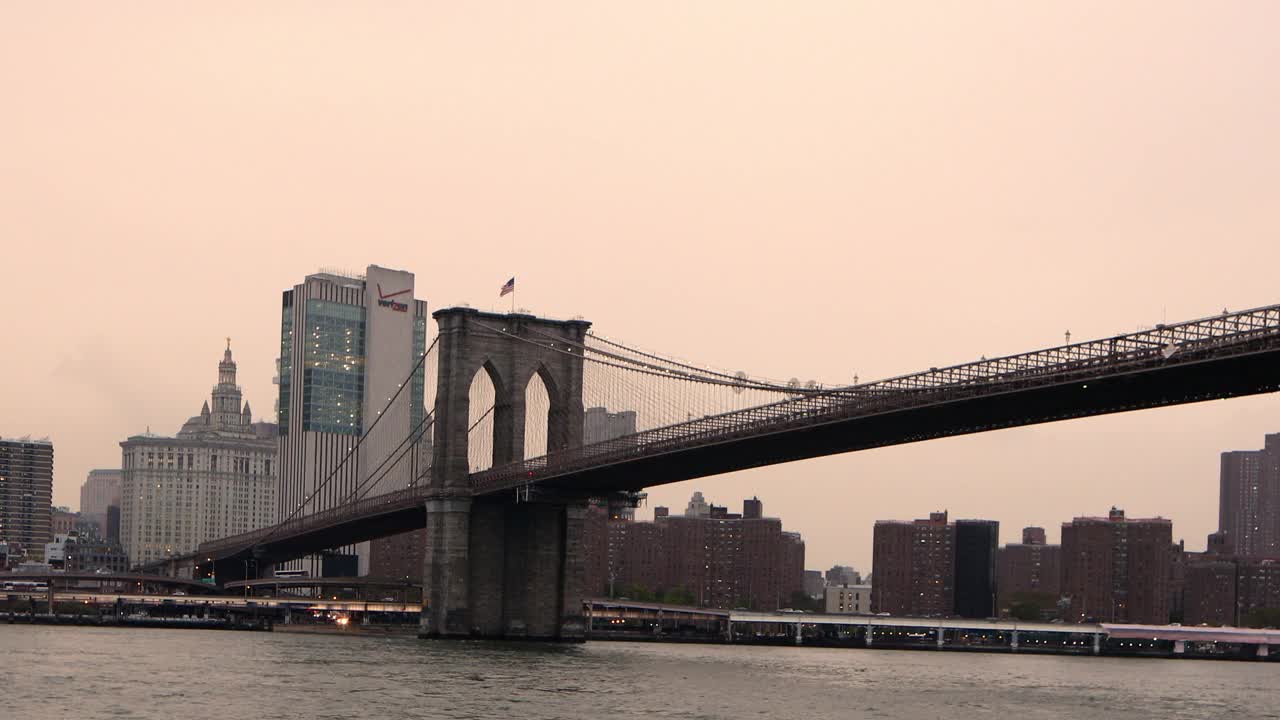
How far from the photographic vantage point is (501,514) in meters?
82.8

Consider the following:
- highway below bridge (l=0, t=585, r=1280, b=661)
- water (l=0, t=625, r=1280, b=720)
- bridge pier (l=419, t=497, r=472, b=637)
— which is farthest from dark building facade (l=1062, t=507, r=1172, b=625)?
bridge pier (l=419, t=497, r=472, b=637)

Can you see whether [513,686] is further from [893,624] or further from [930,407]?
[893,624]

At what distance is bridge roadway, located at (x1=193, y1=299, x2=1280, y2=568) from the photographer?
48.7m

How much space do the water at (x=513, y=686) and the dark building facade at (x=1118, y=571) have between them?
105431 millimetres

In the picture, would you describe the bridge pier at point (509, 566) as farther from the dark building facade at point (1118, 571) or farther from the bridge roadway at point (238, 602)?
the dark building facade at point (1118, 571)

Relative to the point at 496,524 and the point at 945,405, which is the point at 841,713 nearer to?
the point at 945,405

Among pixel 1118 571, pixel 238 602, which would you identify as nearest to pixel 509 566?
pixel 238 602

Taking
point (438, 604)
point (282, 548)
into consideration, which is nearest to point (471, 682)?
point (438, 604)

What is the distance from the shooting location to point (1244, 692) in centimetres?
7406

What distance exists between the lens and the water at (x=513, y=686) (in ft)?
154

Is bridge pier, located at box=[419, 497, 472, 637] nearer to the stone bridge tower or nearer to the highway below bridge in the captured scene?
the stone bridge tower

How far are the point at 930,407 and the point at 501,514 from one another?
29996 mm

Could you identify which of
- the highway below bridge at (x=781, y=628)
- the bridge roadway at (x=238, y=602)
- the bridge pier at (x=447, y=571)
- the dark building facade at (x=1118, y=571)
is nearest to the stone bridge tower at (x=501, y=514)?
the bridge pier at (x=447, y=571)

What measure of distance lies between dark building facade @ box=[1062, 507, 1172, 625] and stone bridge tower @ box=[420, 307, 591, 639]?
119 meters
